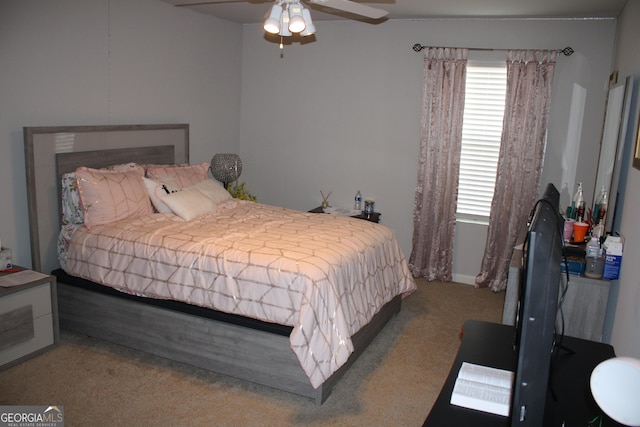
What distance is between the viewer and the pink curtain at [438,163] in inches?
192

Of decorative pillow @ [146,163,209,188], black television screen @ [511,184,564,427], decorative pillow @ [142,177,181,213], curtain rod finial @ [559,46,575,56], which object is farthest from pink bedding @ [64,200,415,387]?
curtain rod finial @ [559,46,575,56]

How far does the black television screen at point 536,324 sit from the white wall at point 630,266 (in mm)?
1012

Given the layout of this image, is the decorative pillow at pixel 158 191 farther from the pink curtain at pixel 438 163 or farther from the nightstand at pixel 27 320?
the pink curtain at pixel 438 163

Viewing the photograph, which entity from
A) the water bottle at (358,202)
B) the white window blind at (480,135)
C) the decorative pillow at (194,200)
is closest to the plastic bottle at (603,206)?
the white window blind at (480,135)

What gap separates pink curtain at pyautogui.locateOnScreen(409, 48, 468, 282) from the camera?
16.0ft

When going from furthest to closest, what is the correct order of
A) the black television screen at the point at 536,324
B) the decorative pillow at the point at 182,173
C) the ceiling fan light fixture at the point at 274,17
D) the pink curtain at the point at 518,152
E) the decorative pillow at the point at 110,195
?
the pink curtain at the point at 518,152, the decorative pillow at the point at 182,173, the decorative pillow at the point at 110,195, the ceiling fan light fixture at the point at 274,17, the black television screen at the point at 536,324

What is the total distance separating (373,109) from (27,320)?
11.7 feet

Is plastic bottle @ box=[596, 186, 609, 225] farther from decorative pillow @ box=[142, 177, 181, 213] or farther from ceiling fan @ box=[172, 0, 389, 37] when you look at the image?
decorative pillow @ box=[142, 177, 181, 213]

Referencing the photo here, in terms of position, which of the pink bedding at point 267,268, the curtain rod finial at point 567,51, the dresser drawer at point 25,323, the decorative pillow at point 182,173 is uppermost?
the curtain rod finial at point 567,51

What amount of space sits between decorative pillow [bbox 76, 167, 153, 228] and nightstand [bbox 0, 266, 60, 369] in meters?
0.55

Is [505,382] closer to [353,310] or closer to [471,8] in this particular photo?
[353,310]

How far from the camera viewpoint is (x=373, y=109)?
17.4ft

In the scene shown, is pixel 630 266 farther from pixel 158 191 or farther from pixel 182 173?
pixel 182 173

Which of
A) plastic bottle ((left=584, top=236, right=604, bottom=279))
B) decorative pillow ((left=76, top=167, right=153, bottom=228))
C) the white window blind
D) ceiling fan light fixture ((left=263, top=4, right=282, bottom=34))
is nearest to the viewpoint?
plastic bottle ((left=584, top=236, right=604, bottom=279))
